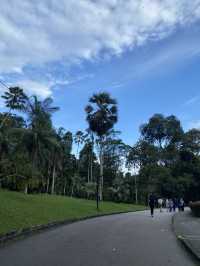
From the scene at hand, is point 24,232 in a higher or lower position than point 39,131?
lower

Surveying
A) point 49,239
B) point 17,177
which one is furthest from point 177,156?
point 49,239

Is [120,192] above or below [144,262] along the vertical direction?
above

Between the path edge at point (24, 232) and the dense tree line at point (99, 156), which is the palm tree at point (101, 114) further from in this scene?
the path edge at point (24, 232)

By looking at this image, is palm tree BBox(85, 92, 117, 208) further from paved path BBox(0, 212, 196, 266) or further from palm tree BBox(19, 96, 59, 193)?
paved path BBox(0, 212, 196, 266)

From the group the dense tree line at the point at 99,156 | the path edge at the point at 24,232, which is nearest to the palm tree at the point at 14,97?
the dense tree line at the point at 99,156

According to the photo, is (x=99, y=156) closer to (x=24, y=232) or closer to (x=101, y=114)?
(x=101, y=114)

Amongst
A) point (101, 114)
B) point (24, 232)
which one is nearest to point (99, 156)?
point (101, 114)

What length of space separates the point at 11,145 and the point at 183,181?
41006mm

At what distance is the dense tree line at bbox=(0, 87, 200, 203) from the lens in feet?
168

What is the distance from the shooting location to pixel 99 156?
2842 inches

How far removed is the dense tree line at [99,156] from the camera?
51188mm

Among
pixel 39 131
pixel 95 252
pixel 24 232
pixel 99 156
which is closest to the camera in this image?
pixel 95 252

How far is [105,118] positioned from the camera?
2501 inches

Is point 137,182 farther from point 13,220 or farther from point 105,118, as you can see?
point 13,220
